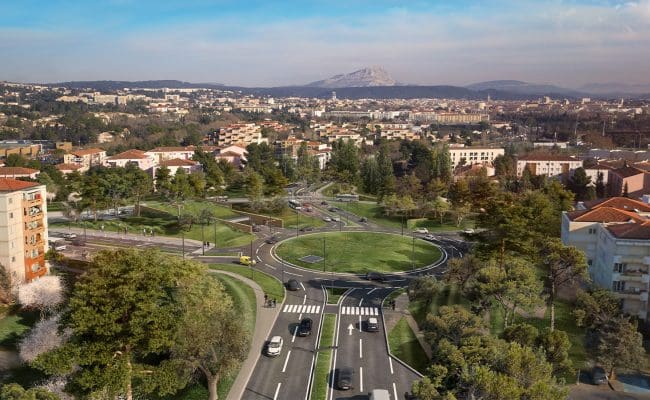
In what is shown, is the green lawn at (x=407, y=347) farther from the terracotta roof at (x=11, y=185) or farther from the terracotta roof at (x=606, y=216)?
the terracotta roof at (x=11, y=185)

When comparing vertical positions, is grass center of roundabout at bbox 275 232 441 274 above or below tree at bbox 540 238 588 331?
below

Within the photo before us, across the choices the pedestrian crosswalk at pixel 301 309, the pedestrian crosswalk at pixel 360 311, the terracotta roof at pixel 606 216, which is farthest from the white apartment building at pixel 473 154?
the pedestrian crosswalk at pixel 301 309

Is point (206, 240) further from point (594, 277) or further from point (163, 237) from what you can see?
point (594, 277)

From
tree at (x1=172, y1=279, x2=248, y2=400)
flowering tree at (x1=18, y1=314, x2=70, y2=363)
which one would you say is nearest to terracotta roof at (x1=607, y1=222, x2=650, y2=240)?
tree at (x1=172, y1=279, x2=248, y2=400)

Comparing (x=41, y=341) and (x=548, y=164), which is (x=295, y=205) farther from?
(x=548, y=164)

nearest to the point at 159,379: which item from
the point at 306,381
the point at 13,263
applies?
the point at 306,381

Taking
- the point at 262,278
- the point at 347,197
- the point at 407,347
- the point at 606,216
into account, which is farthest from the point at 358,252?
the point at 347,197

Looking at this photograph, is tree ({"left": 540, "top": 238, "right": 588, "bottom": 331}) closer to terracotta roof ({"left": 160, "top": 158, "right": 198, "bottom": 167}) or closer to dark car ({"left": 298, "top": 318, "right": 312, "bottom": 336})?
dark car ({"left": 298, "top": 318, "right": 312, "bottom": 336})
